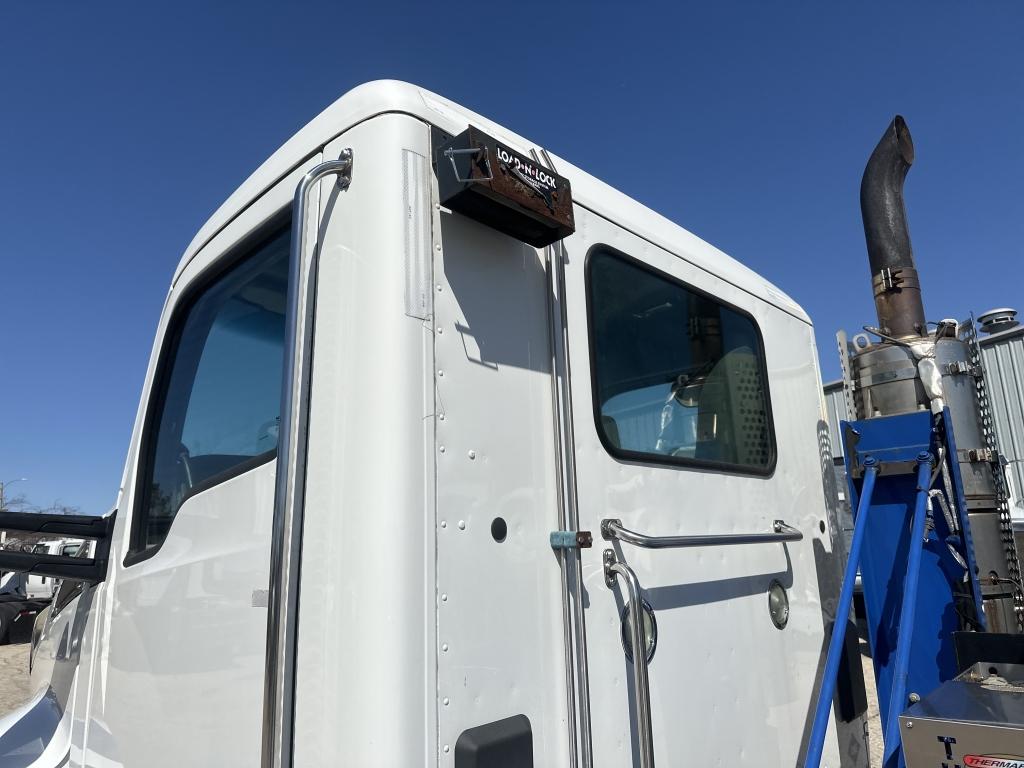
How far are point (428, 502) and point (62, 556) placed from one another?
1.40 metres

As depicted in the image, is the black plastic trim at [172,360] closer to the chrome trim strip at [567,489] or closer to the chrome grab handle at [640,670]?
the chrome trim strip at [567,489]

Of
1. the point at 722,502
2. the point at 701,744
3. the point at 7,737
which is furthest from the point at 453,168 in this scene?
the point at 7,737

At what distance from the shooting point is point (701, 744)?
1.86 m

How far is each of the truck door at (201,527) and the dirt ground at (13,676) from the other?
7.75m

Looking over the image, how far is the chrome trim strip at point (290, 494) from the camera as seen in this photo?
4.32 ft

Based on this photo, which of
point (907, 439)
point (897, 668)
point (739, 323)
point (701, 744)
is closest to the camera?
point (701, 744)

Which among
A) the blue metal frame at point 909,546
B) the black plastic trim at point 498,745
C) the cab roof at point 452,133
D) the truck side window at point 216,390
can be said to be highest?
the cab roof at point 452,133

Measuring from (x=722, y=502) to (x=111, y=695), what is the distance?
1.75 metres

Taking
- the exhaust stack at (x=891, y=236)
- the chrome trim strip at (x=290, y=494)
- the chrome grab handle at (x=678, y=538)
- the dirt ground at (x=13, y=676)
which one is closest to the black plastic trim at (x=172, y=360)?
the chrome trim strip at (x=290, y=494)

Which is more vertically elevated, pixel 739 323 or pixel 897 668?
pixel 739 323

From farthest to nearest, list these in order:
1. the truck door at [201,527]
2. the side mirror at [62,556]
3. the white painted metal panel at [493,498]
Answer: the side mirror at [62,556]
the truck door at [201,527]
the white painted metal panel at [493,498]

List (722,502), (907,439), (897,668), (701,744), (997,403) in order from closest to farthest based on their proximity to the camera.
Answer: (701,744)
(897,668)
(722,502)
(907,439)
(997,403)

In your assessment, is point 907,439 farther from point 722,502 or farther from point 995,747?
point 995,747

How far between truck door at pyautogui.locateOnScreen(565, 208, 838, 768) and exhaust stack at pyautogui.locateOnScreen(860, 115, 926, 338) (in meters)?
0.43
